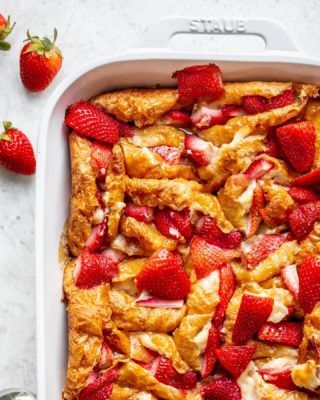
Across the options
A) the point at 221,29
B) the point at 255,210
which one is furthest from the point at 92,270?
the point at 221,29

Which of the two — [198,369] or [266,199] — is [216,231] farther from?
[198,369]

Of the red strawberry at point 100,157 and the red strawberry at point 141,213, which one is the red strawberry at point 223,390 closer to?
the red strawberry at point 141,213

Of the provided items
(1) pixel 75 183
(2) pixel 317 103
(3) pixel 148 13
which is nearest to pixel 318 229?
(2) pixel 317 103

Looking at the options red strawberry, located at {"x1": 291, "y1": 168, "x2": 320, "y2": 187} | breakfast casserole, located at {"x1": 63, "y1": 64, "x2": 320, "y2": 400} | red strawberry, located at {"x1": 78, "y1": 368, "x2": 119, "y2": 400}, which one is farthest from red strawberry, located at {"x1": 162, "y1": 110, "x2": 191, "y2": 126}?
red strawberry, located at {"x1": 78, "y1": 368, "x2": 119, "y2": 400}

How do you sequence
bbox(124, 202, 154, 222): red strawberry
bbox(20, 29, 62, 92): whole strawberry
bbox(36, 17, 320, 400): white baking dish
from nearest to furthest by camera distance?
1. bbox(36, 17, 320, 400): white baking dish
2. bbox(124, 202, 154, 222): red strawberry
3. bbox(20, 29, 62, 92): whole strawberry

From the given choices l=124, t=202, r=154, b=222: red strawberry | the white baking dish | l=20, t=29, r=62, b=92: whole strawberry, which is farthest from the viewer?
l=20, t=29, r=62, b=92: whole strawberry

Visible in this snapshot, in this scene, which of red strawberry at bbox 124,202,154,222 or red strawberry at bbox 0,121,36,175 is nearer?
red strawberry at bbox 124,202,154,222

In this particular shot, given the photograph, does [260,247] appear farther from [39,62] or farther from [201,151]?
[39,62]

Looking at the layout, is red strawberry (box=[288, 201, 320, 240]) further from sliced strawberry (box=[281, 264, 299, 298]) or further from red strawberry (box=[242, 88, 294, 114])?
red strawberry (box=[242, 88, 294, 114])
